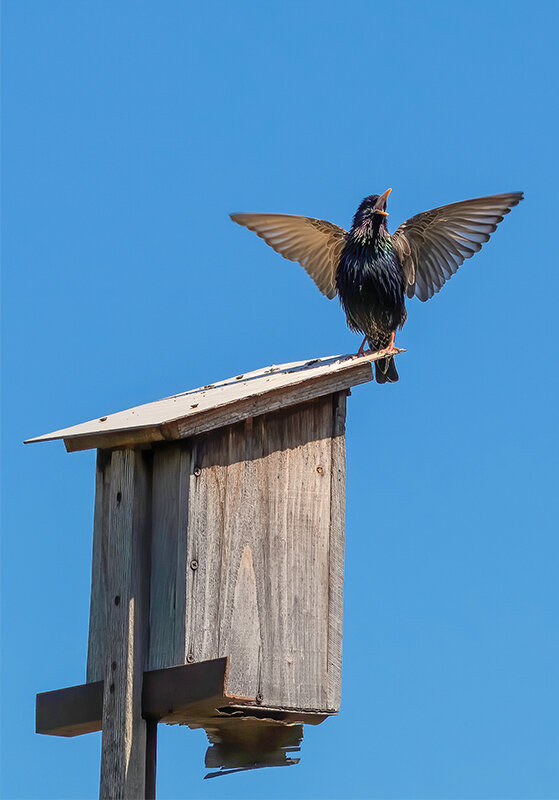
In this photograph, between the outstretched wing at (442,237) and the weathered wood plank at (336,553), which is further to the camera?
the outstretched wing at (442,237)

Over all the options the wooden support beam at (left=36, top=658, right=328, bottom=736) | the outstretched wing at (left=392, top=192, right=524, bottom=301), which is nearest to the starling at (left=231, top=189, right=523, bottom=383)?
the outstretched wing at (left=392, top=192, right=524, bottom=301)

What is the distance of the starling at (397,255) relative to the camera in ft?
22.5

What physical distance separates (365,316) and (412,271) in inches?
15.0

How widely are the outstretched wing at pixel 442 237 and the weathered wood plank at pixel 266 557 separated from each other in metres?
1.93

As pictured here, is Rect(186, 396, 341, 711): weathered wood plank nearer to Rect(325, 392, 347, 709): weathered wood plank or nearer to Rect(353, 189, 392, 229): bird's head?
Rect(325, 392, 347, 709): weathered wood plank

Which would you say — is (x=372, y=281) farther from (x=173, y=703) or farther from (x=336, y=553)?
(x=173, y=703)

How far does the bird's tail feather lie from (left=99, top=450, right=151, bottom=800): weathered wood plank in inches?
75.9

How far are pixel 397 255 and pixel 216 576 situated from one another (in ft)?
9.03

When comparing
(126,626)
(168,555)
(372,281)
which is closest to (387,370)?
(372,281)

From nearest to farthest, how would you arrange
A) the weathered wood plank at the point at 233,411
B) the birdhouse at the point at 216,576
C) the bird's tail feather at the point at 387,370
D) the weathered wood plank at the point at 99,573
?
1. the birdhouse at the point at 216,576
2. the weathered wood plank at the point at 233,411
3. the weathered wood plank at the point at 99,573
4. the bird's tail feather at the point at 387,370

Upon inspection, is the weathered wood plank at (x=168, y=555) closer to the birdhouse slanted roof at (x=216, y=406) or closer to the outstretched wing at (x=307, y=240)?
the birdhouse slanted roof at (x=216, y=406)

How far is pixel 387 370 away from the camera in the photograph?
666 centimetres

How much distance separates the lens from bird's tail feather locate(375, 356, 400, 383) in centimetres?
662

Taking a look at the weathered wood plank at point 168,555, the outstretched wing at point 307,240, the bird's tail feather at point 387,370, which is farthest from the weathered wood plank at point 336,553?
the outstretched wing at point 307,240
